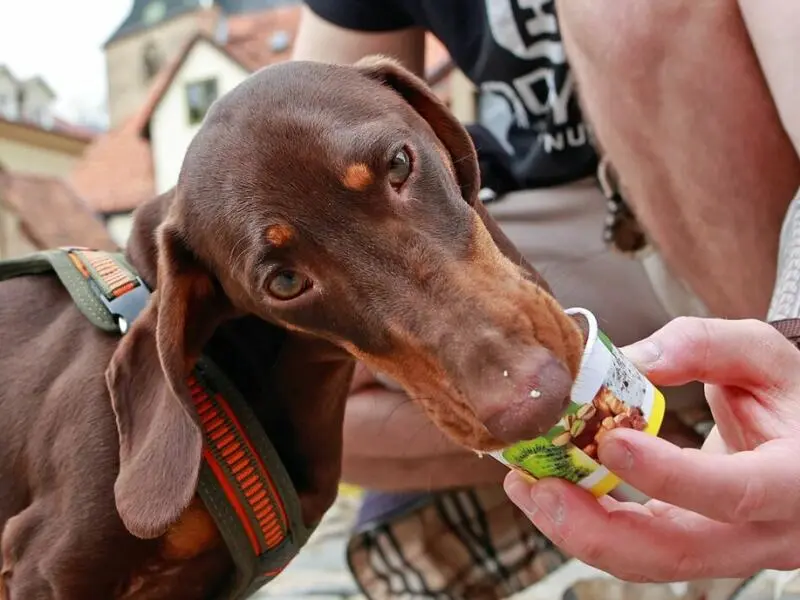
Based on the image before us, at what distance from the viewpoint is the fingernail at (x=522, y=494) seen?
930 mm

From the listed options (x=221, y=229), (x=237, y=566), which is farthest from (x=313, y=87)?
(x=237, y=566)

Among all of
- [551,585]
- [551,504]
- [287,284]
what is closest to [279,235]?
[287,284]

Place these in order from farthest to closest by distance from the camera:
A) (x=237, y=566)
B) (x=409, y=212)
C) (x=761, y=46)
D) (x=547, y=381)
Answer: (x=761, y=46), (x=237, y=566), (x=409, y=212), (x=547, y=381)

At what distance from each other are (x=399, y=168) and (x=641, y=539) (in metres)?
0.42

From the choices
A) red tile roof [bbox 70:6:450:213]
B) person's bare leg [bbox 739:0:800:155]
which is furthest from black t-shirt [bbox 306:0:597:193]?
red tile roof [bbox 70:6:450:213]

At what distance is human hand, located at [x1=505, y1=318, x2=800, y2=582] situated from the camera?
2.78 feet

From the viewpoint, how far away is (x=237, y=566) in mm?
1134

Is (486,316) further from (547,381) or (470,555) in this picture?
(470,555)

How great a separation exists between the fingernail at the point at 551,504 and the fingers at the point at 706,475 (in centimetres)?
7

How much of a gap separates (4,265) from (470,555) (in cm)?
105

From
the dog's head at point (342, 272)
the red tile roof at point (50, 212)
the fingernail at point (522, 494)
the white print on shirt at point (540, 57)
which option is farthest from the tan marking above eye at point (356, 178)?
the red tile roof at point (50, 212)

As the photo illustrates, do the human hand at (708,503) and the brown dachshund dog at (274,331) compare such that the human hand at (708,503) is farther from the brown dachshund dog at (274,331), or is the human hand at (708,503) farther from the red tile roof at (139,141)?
the red tile roof at (139,141)

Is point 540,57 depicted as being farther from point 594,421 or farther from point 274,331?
point 594,421

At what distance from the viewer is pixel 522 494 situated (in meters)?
0.94
